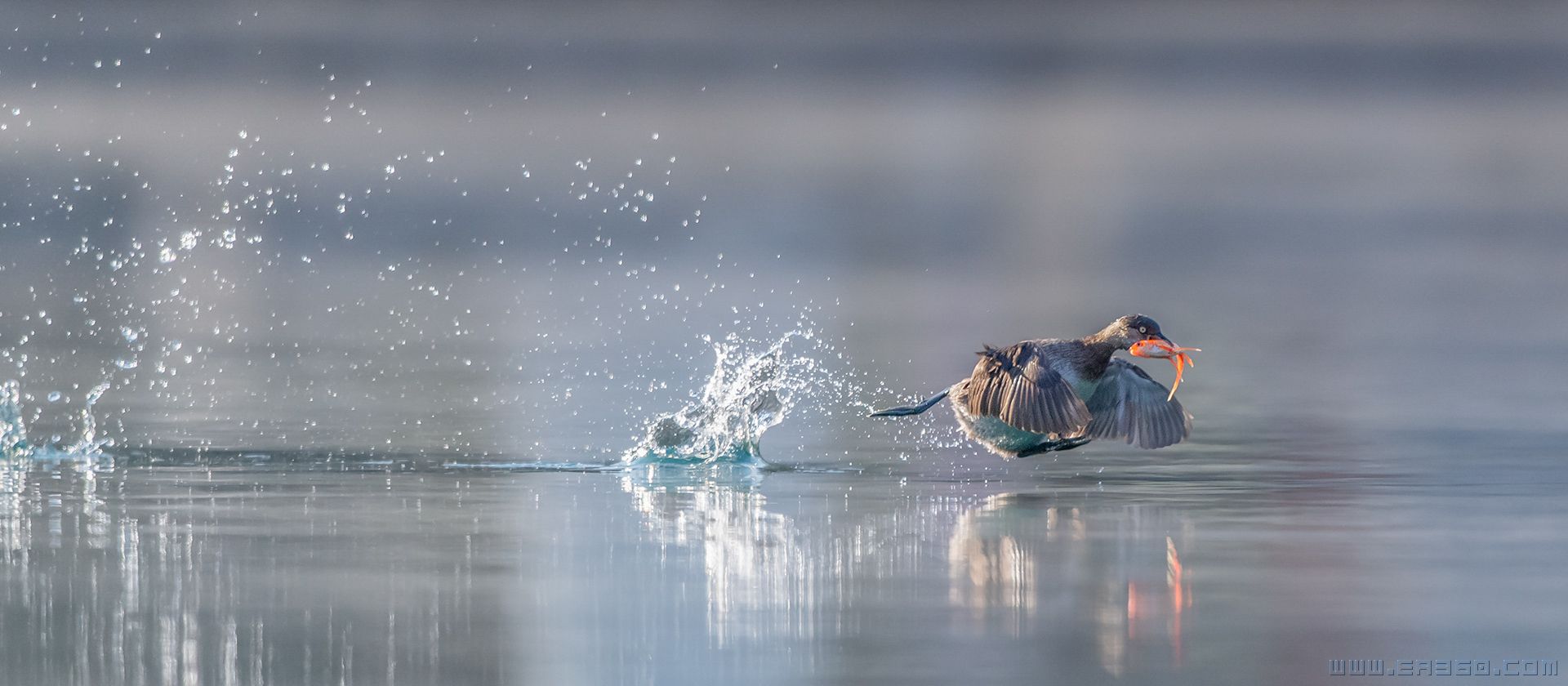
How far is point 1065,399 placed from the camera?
8.44 metres

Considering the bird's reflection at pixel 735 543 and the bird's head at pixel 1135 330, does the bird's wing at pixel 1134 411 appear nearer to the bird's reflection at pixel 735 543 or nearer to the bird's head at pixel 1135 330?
the bird's head at pixel 1135 330

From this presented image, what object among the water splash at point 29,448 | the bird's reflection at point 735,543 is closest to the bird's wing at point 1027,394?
the bird's reflection at point 735,543

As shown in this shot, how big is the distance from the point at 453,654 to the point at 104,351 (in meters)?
10.0

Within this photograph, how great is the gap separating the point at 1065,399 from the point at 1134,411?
2.32ft

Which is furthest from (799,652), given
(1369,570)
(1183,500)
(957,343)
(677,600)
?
(957,343)

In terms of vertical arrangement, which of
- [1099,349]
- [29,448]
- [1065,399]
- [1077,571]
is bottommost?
[1077,571]

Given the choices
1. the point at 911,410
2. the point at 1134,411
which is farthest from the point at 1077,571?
the point at 911,410

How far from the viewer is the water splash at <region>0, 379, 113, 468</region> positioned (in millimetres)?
9133

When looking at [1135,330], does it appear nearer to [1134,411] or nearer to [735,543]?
[1134,411]

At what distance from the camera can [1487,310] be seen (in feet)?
63.7

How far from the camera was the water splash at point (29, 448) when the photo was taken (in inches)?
360

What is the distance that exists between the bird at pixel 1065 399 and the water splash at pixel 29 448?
128 inches

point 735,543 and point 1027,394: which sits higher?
point 1027,394

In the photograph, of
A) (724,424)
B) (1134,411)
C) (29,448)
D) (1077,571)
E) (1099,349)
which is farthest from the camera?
(724,424)
